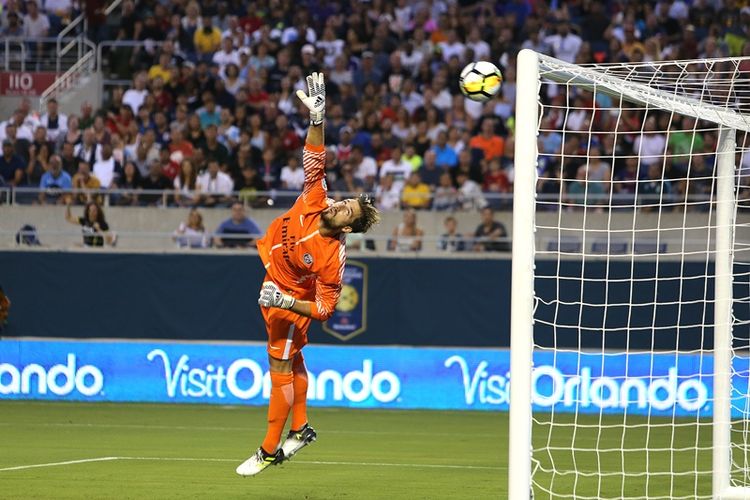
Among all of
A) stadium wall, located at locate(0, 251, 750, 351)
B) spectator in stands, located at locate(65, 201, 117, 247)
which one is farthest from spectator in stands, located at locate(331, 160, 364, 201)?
spectator in stands, located at locate(65, 201, 117, 247)

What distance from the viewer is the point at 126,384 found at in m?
18.5

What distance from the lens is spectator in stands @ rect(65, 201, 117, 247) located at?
1952 centimetres

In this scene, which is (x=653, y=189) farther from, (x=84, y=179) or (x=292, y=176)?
(x=84, y=179)

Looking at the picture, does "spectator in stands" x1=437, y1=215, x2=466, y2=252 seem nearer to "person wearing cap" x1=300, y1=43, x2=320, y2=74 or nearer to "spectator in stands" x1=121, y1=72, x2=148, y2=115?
"person wearing cap" x1=300, y1=43, x2=320, y2=74

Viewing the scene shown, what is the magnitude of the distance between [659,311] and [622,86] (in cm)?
1001

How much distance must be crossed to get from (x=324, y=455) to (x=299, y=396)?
2.70 meters

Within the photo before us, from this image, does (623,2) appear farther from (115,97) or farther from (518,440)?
(518,440)

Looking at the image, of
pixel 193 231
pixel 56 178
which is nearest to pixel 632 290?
pixel 193 231

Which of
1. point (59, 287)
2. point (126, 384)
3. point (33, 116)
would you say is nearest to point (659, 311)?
point (126, 384)

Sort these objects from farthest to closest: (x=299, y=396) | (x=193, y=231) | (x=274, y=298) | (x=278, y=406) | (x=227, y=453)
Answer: (x=193, y=231), (x=227, y=453), (x=299, y=396), (x=278, y=406), (x=274, y=298)

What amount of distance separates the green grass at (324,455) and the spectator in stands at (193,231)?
2.79 meters

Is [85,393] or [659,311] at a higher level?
[659,311]

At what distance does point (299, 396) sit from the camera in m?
9.96

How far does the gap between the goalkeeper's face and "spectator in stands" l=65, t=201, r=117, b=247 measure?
10.5 meters
